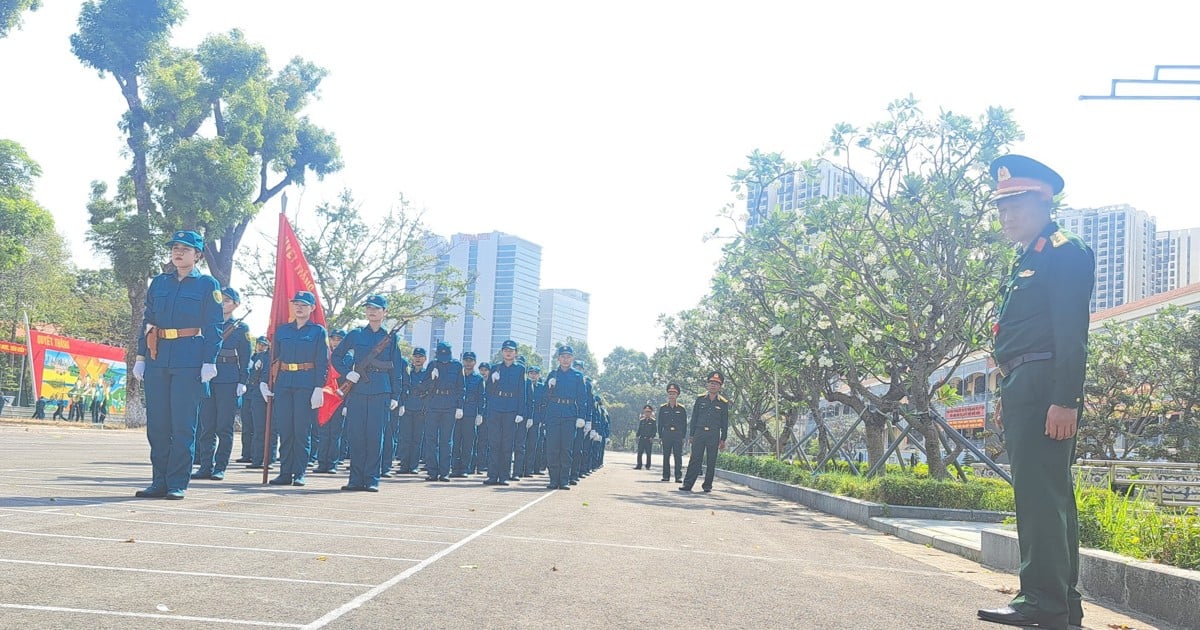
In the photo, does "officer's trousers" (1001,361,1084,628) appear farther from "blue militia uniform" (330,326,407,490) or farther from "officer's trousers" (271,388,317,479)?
"officer's trousers" (271,388,317,479)

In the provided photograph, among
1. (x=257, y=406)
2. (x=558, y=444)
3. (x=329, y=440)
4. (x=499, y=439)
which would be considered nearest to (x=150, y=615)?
(x=499, y=439)

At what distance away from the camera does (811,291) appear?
1611 centimetres

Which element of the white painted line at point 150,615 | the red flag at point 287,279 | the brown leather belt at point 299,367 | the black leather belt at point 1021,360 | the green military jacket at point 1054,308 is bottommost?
the white painted line at point 150,615

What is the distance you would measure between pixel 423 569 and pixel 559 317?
513 ft

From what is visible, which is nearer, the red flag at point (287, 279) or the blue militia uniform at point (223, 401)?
the red flag at point (287, 279)

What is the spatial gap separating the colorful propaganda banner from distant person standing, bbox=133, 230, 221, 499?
3077cm

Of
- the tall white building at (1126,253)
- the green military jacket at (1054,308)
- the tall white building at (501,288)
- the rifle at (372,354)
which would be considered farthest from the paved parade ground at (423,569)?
the tall white building at (501,288)

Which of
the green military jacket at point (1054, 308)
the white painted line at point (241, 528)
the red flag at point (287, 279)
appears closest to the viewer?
the green military jacket at point (1054, 308)

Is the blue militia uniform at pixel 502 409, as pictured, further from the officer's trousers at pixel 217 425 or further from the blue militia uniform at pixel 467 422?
the officer's trousers at pixel 217 425

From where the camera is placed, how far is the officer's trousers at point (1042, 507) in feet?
16.2

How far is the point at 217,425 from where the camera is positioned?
1279 cm

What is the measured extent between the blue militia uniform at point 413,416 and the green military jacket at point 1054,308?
1237 cm

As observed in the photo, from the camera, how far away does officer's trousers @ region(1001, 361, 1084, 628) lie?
16.2 ft

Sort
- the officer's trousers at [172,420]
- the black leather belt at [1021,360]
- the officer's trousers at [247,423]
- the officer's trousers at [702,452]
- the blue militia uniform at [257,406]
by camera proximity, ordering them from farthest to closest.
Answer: the officer's trousers at [702,452] < the officer's trousers at [247,423] < the blue militia uniform at [257,406] < the officer's trousers at [172,420] < the black leather belt at [1021,360]
